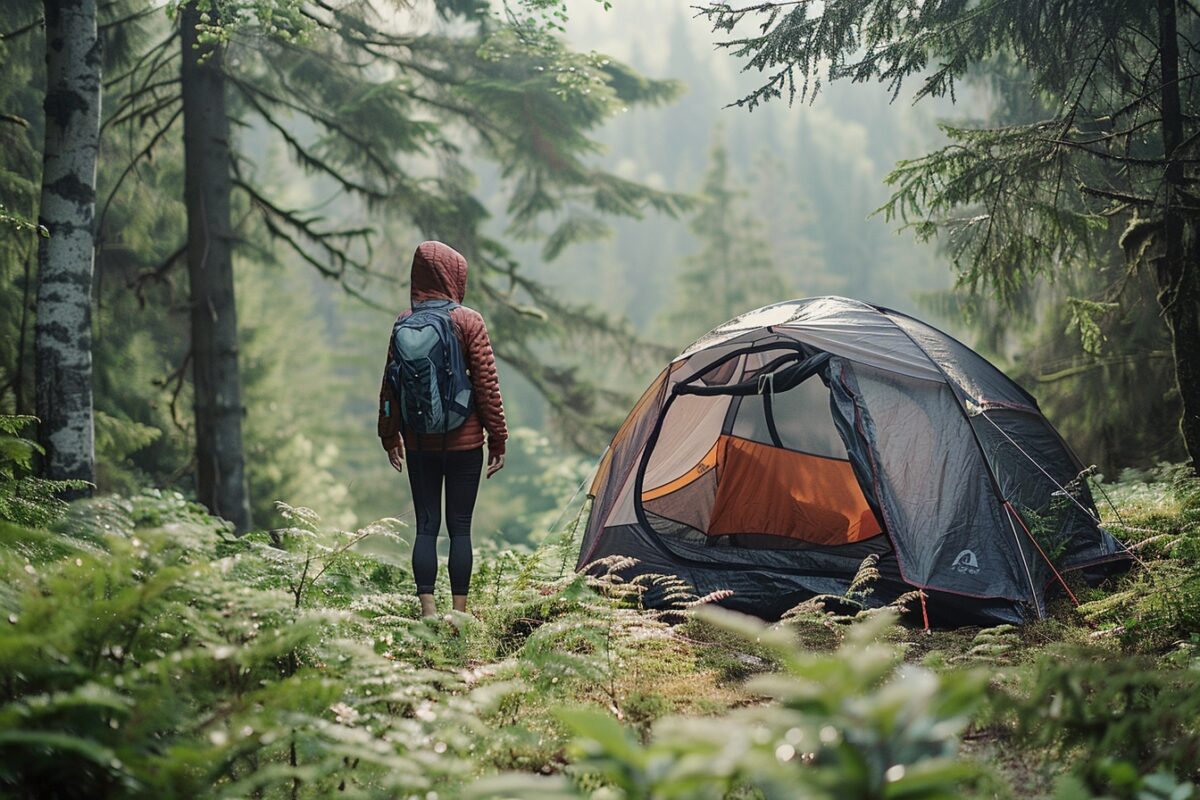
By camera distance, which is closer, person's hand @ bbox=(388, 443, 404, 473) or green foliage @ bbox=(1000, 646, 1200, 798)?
green foliage @ bbox=(1000, 646, 1200, 798)

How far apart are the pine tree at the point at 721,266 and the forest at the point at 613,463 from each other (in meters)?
12.5

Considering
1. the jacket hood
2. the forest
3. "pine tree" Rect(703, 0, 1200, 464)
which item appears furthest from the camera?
"pine tree" Rect(703, 0, 1200, 464)

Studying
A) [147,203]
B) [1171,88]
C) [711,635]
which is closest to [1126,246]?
[1171,88]

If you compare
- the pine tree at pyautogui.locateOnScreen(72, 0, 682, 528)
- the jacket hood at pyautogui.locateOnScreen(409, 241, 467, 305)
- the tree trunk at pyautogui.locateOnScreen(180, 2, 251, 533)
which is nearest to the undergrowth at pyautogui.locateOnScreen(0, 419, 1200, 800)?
the jacket hood at pyautogui.locateOnScreen(409, 241, 467, 305)

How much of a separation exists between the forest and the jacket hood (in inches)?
1.0

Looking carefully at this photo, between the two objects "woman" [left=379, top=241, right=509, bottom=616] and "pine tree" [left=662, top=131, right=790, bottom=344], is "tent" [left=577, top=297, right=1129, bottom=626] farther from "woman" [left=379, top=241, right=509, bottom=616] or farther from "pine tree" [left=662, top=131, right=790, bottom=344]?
"pine tree" [left=662, top=131, right=790, bottom=344]

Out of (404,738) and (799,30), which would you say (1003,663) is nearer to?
(404,738)

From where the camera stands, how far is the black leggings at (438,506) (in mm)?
4023

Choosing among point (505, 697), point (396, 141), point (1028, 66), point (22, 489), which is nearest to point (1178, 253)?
point (1028, 66)

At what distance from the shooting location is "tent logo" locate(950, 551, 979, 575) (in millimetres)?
4582

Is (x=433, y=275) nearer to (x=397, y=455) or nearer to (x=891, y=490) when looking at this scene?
(x=397, y=455)

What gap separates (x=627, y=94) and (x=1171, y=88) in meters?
7.01

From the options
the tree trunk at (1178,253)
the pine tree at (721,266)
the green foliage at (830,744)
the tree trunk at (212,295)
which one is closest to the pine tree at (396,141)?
the tree trunk at (212,295)

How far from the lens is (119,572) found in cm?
199
